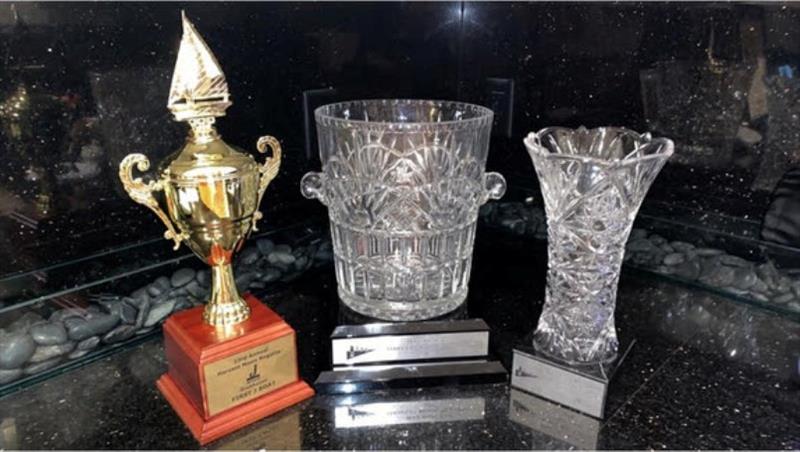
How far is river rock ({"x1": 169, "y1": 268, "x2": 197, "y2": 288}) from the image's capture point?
829 mm

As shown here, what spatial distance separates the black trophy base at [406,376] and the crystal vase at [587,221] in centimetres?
7

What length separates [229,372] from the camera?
606mm

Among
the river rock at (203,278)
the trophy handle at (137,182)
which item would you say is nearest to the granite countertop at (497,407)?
the river rock at (203,278)

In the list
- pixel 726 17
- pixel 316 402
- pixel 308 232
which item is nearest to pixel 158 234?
pixel 308 232

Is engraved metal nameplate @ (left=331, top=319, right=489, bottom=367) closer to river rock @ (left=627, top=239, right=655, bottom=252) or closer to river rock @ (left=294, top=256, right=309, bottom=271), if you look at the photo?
river rock @ (left=294, top=256, right=309, bottom=271)

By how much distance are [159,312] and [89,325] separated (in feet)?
0.28

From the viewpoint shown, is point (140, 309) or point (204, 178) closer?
point (204, 178)

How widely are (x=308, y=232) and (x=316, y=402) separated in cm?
38

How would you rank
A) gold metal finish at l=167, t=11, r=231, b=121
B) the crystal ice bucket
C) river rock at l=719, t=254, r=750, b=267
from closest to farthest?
gold metal finish at l=167, t=11, r=231, b=121, the crystal ice bucket, river rock at l=719, t=254, r=750, b=267

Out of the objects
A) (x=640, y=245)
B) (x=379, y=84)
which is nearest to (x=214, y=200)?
(x=379, y=84)

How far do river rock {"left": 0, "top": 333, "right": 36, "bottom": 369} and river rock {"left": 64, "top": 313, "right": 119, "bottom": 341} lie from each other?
4 centimetres

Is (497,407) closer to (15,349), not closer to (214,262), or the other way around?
(214,262)

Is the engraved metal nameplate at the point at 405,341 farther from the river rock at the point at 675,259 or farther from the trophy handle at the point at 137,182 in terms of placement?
the river rock at the point at 675,259

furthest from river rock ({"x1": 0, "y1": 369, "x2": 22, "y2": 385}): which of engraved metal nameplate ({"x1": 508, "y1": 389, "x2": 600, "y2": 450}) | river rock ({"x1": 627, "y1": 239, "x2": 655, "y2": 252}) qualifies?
river rock ({"x1": 627, "y1": 239, "x2": 655, "y2": 252})
